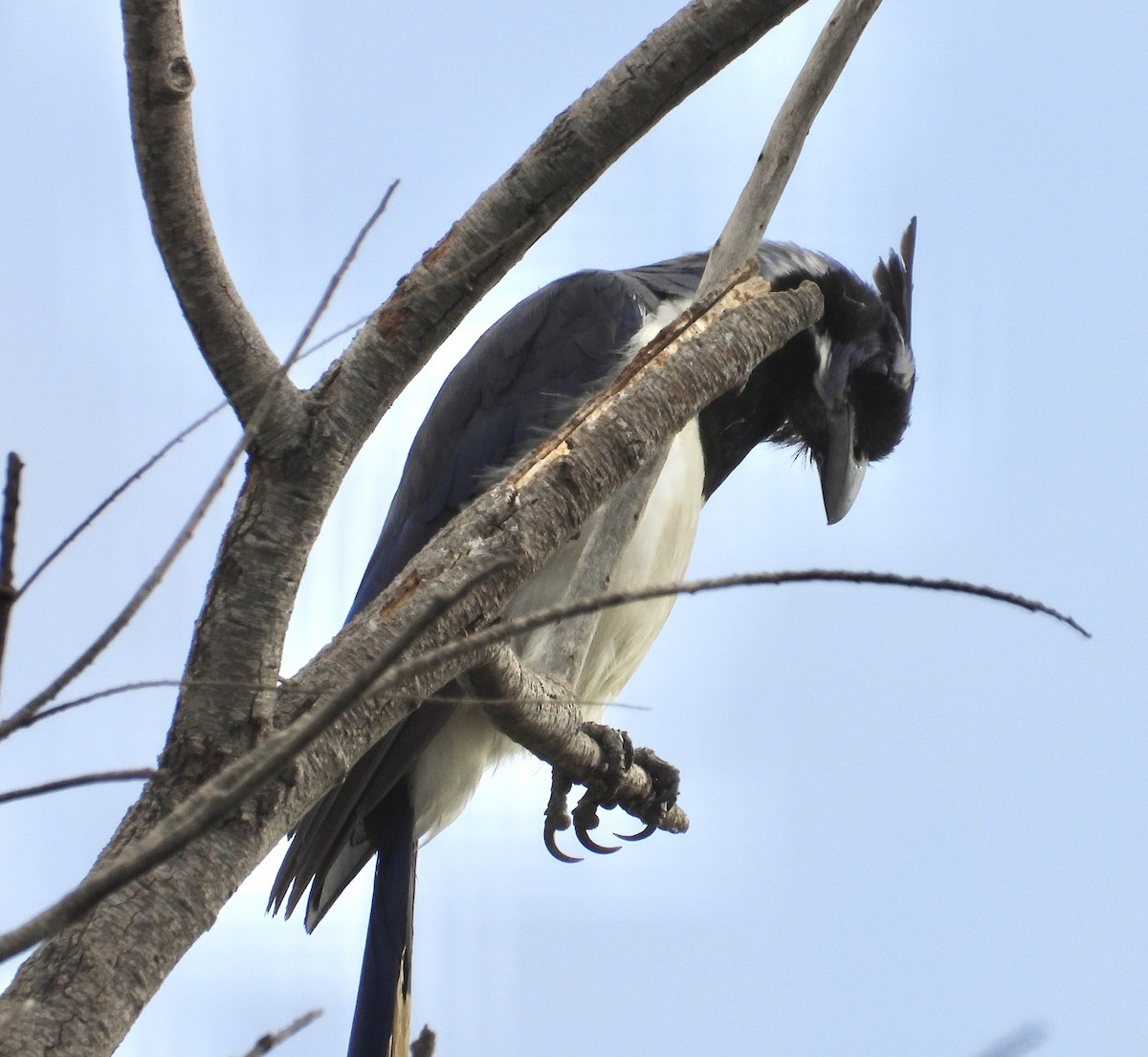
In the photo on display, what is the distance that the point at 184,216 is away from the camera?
5.85 feet

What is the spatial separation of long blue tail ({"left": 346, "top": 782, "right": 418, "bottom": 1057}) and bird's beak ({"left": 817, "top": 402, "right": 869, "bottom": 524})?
1.54 m

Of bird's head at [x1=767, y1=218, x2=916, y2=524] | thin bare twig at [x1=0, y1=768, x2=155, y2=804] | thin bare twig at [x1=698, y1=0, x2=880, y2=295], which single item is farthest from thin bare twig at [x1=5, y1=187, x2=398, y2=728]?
bird's head at [x1=767, y1=218, x2=916, y2=524]

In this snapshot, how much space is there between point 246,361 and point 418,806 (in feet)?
6.39

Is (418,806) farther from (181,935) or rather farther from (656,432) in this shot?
(181,935)

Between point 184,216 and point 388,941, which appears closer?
point 184,216

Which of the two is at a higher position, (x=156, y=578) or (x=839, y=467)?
(x=839, y=467)

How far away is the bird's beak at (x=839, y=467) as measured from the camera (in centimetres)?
411

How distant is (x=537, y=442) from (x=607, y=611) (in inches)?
18.7

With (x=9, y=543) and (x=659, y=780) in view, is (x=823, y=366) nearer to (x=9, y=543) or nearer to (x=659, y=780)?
(x=659, y=780)

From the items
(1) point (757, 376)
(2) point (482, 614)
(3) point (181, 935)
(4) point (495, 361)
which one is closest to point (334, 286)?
(2) point (482, 614)

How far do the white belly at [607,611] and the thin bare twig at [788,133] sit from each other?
83cm

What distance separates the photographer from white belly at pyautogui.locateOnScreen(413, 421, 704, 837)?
11.2 feet

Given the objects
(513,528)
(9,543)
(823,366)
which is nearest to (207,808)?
(9,543)

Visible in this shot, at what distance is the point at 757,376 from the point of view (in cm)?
396
